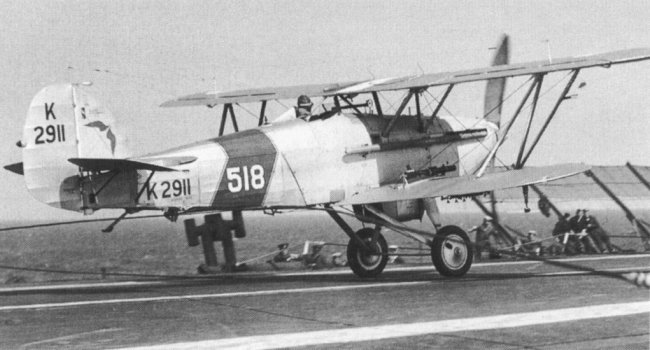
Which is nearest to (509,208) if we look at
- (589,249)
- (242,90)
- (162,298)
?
(589,249)

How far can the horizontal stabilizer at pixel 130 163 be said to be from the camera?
13.6 m

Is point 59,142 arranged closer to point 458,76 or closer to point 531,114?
point 458,76

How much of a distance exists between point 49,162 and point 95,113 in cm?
124

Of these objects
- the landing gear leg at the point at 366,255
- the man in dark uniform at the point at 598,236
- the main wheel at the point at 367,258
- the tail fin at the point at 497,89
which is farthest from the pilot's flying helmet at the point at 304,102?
the man in dark uniform at the point at 598,236

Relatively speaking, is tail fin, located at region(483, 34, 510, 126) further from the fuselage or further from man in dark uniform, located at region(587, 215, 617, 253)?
man in dark uniform, located at region(587, 215, 617, 253)

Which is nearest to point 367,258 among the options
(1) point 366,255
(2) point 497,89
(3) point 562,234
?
(1) point 366,255

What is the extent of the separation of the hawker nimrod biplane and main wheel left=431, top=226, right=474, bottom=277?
23 millimetres

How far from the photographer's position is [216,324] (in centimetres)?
1042

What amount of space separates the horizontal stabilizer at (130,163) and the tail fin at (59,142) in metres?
0.41

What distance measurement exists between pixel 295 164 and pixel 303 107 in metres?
1.56

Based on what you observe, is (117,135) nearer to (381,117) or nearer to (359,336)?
(381,117)

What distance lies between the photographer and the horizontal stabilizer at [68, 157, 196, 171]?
13.6 meters

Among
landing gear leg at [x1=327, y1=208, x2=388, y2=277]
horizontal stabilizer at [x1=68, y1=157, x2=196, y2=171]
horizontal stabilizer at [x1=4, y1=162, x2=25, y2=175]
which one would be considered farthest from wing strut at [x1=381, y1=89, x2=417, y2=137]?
horizontal stabilizer at [x1=4, y1=162, x2=25, y2=175]

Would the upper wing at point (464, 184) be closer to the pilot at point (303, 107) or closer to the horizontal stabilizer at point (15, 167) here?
the pilot at point (303, 107)
